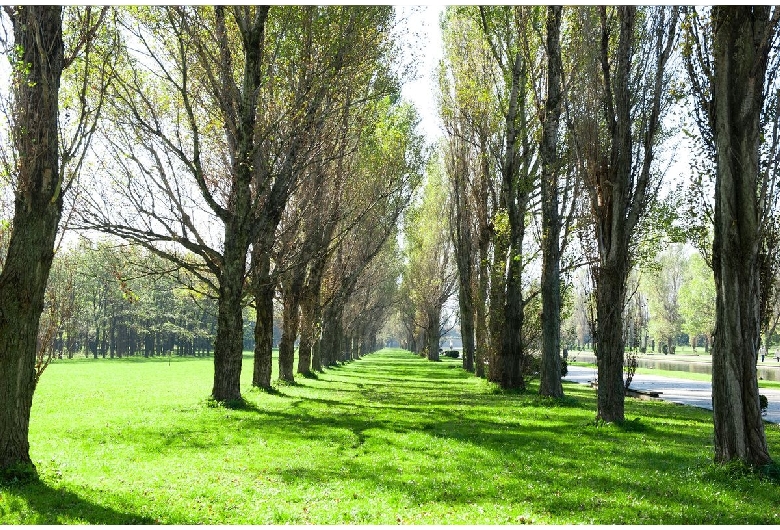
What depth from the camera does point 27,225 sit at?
8.50m

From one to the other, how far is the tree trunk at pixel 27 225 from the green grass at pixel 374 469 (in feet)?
3.44

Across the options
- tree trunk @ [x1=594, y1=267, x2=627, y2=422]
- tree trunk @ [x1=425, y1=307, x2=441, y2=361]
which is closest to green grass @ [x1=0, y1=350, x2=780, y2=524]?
tree trunk @ [x1=594, y1=267, x2=627, y2=422]

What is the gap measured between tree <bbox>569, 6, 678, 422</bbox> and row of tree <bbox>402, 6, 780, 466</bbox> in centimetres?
3

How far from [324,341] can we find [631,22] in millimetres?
30313

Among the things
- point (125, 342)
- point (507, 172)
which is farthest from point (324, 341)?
point (125, 342)

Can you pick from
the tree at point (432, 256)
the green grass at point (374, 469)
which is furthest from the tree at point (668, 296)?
the green grass at point (374, 469)

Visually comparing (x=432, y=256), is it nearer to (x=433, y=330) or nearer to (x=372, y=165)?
(x=433, y=330)

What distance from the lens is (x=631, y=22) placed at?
13.9 meters

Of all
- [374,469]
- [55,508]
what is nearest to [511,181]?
[374,469]

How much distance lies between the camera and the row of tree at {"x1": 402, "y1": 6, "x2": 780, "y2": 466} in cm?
933

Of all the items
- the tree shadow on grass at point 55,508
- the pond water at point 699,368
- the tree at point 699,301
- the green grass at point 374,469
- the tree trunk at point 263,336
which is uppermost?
the tree at point 699,301

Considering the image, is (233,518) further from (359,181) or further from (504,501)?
(359,181)

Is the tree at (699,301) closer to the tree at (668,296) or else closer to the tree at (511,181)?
the tree at (668,296)

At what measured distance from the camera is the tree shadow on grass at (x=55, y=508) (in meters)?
6.72
